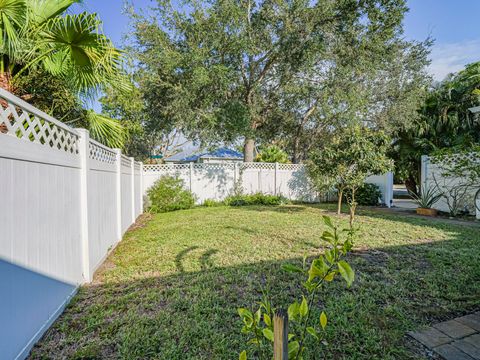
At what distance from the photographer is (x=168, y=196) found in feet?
29.9

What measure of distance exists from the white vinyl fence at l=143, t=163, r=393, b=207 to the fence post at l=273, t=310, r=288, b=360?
8937mm

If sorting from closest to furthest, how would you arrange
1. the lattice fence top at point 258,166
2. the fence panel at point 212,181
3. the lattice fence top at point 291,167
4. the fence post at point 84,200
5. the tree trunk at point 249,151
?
the fence post at point 84,200 → the fence panel at point 212,181 → the lattice fence top at point 258,166 → the lattice fence top at point 291,167 → the tree trunk at point 249,151

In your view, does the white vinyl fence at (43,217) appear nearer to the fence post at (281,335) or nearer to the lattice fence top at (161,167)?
the fence post at (281,335)

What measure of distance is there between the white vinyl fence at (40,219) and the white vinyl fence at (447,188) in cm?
803

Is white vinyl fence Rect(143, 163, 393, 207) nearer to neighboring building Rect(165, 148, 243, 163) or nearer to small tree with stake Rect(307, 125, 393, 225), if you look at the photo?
small tree with stake Rect(307, 125, 393, 225)

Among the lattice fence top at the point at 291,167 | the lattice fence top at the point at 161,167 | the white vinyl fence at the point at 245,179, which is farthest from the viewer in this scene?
the lattice fence top at the point at 291,167

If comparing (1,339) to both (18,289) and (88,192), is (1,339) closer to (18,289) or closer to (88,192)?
(18,289)

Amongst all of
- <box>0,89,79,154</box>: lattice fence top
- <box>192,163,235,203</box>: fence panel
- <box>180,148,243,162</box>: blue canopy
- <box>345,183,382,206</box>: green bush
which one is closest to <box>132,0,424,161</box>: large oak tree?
<box>192,163,235,203</box>: fence panel

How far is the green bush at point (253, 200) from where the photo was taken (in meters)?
10.1

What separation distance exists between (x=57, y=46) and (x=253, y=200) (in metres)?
7.75

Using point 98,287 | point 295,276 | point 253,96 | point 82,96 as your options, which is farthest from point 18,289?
point 253,96

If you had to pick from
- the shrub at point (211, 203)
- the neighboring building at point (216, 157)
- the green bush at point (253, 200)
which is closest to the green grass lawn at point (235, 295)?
the shrub at point (211, 203)

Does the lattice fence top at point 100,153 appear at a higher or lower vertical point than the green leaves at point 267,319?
higher

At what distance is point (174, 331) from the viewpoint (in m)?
2.12
